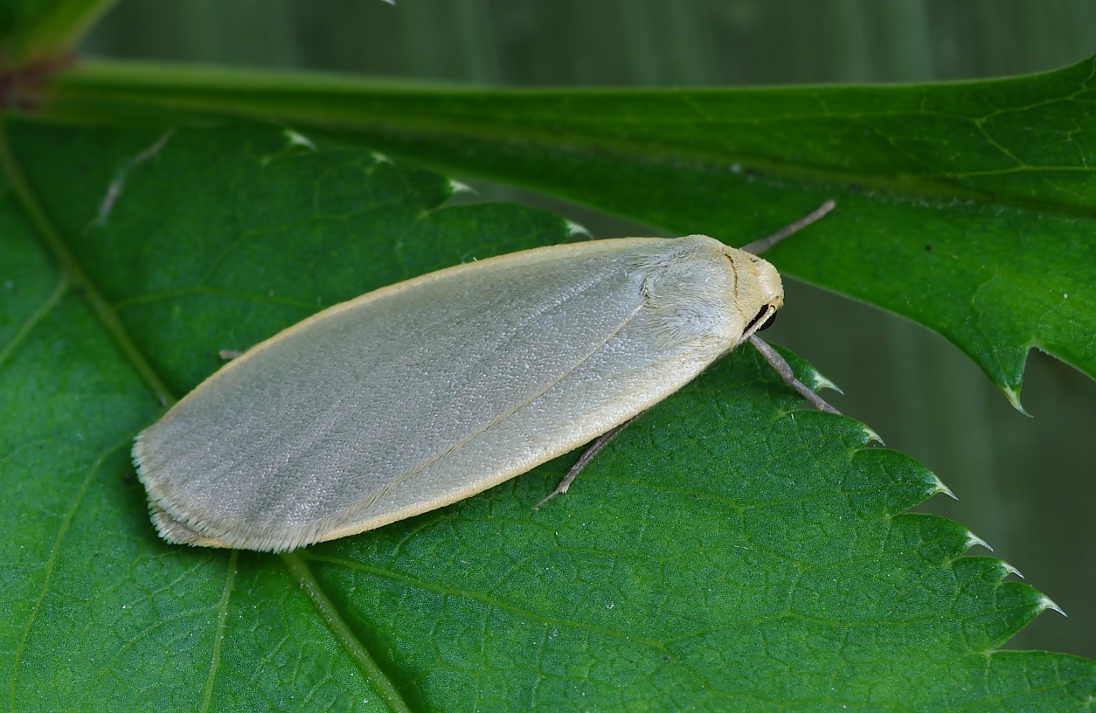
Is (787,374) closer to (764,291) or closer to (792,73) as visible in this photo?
(764,291)

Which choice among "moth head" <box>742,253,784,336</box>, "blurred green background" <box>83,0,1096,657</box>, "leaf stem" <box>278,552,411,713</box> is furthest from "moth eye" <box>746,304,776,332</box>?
"blurred green background" <box>83,0,1096,657</box>

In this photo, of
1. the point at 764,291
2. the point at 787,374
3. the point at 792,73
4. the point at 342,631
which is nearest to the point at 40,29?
the point at 342,631

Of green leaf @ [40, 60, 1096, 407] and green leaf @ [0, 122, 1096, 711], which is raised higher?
green leaf @ [40, 60, 1096, 407]

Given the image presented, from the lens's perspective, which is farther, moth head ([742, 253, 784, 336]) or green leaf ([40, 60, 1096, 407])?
moth head ([742, 253, 784, 336])

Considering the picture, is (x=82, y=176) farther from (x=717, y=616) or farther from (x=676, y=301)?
(x=717, y=616)

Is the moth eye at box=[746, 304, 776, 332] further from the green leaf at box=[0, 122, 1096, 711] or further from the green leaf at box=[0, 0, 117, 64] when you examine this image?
the green leaf at box=[0, 0, 117, 64]

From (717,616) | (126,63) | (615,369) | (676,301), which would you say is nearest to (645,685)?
(717,616)

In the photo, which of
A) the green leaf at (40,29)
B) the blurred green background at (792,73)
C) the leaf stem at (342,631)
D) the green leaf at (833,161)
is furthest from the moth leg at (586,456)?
the blurred green background at (792,73)
